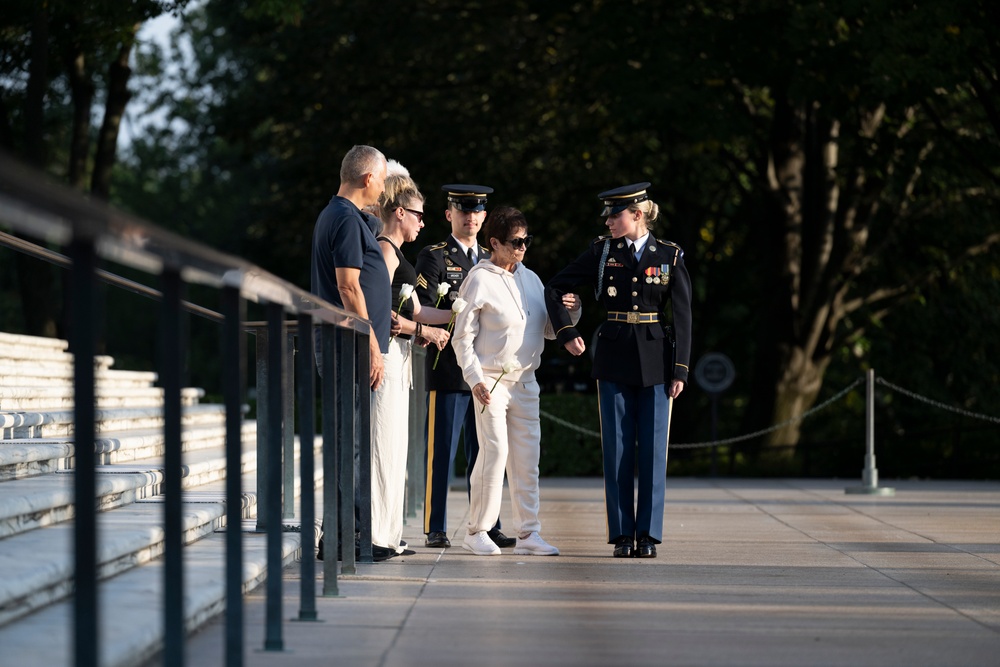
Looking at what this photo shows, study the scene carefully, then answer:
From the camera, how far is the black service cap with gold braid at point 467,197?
28.4 ft

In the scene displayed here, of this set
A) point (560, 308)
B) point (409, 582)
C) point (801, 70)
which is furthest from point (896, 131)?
point (409, 582)

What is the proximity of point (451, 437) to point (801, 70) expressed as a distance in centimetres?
1012

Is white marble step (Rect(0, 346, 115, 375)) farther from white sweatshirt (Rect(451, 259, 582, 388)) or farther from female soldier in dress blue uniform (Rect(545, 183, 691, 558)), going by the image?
female soldier in dress blue uniform (Rect(545, 183, 691, 558))

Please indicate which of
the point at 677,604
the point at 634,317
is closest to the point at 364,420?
the point at 677,604

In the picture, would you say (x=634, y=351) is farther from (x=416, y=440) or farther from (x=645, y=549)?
(x=416, y=440)

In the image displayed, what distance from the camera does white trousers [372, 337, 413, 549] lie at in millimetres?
7500

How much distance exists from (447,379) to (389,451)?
3.67ft

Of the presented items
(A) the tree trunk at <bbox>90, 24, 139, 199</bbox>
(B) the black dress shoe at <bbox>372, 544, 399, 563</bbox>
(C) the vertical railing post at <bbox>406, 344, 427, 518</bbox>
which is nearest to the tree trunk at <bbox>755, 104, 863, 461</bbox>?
(A) the tree trunk at <bbox>90, 24, 139, 199</bbox>

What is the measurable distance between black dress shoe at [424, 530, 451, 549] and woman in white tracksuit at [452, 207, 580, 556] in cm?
31

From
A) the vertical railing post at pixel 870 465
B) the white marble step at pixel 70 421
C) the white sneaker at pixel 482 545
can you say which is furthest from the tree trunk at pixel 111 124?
the white sneaker at pixel 482 545

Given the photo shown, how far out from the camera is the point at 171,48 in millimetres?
44719

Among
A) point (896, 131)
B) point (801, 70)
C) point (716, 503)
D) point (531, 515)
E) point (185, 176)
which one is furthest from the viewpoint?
point (185, 176)

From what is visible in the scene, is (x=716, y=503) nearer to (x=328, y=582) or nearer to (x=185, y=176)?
(x=328, y=582)

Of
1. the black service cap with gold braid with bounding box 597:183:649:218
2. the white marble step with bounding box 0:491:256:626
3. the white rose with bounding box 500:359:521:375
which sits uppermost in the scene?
the black service cap with gold braid with bounding box 597:183:649:218
